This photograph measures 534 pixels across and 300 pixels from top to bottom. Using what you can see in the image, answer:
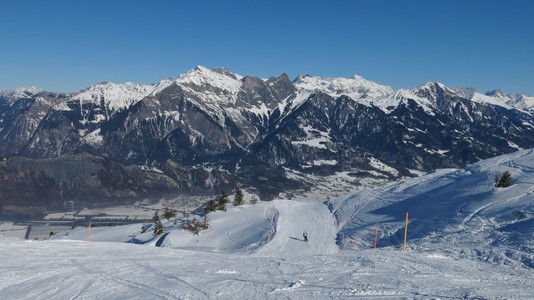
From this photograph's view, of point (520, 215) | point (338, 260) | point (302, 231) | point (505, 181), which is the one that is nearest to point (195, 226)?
point (302, 231)

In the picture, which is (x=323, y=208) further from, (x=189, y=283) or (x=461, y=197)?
(x=189, y=283)

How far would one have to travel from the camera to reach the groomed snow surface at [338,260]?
16.9 metres

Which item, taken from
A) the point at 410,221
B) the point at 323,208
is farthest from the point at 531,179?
the point at 323,208

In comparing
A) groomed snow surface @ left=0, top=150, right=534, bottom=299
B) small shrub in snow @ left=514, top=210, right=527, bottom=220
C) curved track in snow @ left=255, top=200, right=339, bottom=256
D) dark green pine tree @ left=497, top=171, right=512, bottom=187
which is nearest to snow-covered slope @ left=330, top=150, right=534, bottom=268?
small shrub in snow @ left=514, top=210, right=527, bottom=220

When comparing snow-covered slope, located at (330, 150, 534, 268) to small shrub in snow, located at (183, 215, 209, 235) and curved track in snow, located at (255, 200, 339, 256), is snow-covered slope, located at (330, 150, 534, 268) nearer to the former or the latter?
curved track in snow, located at (255, 200, 339, 256)

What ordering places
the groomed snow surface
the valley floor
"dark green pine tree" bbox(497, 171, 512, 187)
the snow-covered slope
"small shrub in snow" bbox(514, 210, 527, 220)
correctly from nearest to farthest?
1. the valley floor
2. the groomed snow surface
3. the snow-covered slope
4. "small shrub in snow" bbox(514, 210, 527, 220)
5. "dark green pine tree" bbox(497, 171, 512, 187)

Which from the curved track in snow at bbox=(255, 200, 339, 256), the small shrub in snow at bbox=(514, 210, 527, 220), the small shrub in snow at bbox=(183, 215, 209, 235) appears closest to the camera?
the small shrub in snow at bbox=(514, 210, 527, 220)

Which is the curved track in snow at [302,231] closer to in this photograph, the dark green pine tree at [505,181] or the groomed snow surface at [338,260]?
the groomed snow surface at [338,260]

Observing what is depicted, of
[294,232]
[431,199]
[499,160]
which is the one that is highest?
[499,160]

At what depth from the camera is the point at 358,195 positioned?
6881 cm

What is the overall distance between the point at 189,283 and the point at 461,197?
126 feet

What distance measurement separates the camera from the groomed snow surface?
16.9 meters

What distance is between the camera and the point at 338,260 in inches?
906

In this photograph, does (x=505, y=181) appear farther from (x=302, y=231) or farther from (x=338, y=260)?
(x=338, y=260)
